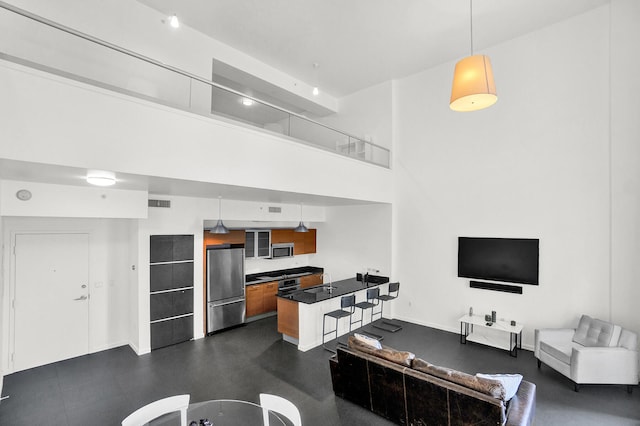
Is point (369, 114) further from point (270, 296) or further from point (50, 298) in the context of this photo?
point (50, 298)

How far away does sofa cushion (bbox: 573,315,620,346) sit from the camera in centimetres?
448

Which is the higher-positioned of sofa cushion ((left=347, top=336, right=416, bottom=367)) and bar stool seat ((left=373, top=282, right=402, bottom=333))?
sofa cushion ((left=347, top=336, right=416, bottom=367))

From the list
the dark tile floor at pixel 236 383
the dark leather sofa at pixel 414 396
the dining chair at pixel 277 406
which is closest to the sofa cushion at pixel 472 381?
the dark leather sofa at pixel 414 396

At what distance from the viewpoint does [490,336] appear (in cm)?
621

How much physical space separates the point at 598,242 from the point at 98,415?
25.6 ft

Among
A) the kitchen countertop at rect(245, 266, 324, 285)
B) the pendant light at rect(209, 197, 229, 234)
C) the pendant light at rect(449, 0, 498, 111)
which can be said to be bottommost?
the kitchen countertop at rect(245, 266, 324, 285)

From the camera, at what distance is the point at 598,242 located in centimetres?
520

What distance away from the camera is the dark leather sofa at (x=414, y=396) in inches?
114

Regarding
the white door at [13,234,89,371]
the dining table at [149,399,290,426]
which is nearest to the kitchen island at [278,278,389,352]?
the dining table at [149,399,290,426]

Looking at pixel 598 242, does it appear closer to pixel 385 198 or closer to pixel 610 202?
pixel 610 202

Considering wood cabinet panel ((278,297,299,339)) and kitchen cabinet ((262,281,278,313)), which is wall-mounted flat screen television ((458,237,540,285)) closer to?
wood cabinet panel ((278,297,299,339))

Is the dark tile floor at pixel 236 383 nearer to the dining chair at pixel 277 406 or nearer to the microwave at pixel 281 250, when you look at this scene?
the dining chair at pixel 277 406

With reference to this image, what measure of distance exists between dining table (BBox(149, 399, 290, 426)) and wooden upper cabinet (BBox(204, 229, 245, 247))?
3.78m

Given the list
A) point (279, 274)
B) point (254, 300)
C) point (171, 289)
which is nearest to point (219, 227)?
point (171, 289)
